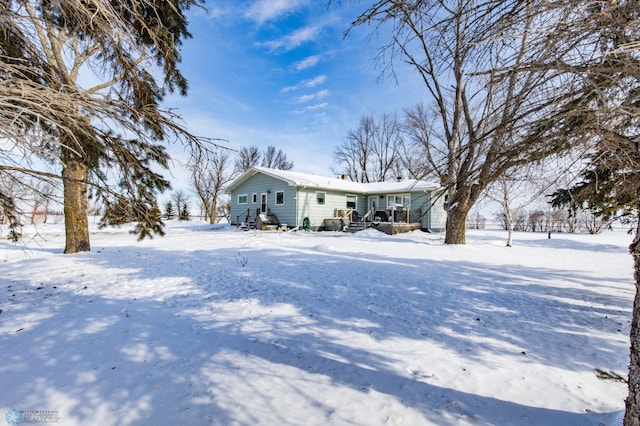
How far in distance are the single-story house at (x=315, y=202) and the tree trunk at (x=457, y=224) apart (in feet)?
18.2

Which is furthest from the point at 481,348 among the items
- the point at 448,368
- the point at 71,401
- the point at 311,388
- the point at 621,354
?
the point at 71,401

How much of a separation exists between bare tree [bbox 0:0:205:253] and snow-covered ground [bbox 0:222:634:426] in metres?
1.53

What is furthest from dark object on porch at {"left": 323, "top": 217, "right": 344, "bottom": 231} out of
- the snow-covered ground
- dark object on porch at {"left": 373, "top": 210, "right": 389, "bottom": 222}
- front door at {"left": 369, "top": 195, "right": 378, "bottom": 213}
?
the snow-covered ground

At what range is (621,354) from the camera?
9.64 feet

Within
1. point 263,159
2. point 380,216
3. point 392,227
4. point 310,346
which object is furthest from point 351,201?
point 263,159

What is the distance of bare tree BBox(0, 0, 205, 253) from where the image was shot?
1.96m

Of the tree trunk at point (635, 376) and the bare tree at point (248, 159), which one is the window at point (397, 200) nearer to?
the tree trunk at point (635, 376)

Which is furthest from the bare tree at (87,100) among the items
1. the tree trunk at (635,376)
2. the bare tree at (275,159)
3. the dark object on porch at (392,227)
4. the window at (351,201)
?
the bare tree at (275,159)

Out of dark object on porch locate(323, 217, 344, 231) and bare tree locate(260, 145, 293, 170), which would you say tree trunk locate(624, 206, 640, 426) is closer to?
dark object on porch locate(323, 217, 344, 231)

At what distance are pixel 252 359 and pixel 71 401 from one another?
139 centimetres

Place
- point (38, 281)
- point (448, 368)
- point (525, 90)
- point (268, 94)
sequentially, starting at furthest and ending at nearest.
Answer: point (268, 94)
point (38, 281)
point (448, 368)
point (525, 90)

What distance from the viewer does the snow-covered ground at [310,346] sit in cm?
210

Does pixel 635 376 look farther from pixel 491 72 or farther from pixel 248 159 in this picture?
pixel 248 159

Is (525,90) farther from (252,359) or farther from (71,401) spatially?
(71,401)
